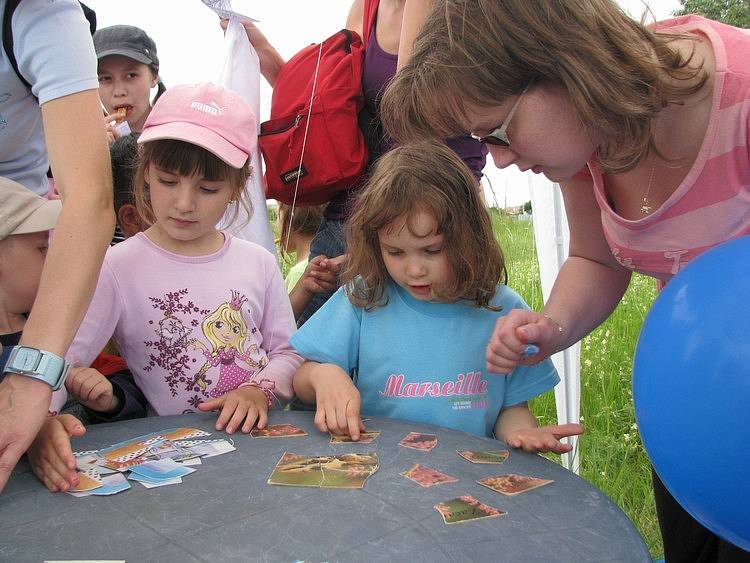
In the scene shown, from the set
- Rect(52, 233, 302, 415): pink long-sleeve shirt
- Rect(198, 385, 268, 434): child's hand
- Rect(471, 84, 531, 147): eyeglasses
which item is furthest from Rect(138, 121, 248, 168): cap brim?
Rect(471, 84, 531, 147): eyeglasses

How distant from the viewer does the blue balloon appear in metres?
0.99

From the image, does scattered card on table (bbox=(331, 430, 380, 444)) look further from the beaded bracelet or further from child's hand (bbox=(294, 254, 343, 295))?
child's hand (bbox=(294, 254, 343, 295))

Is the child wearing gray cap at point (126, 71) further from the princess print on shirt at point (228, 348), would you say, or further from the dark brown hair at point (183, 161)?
the princess print on shirt at point (228, 348)

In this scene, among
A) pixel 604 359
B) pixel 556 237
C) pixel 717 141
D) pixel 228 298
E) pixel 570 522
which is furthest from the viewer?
pixel 604 359

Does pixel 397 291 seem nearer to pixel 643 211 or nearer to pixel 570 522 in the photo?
pixel 643 211

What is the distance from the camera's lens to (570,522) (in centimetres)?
115

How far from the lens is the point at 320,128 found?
8.56 feet

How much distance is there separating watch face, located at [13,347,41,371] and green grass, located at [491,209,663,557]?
1.27m

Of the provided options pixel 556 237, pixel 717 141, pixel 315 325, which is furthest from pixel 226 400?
pixel 556 237

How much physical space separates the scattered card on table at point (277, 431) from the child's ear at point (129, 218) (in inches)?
47.9

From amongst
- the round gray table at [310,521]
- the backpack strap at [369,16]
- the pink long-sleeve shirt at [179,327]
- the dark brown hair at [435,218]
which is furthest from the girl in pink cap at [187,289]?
the backpack strap at [369,16]

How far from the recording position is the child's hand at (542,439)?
1.50 meters

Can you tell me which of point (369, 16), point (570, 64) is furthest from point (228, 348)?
point (369, 16)

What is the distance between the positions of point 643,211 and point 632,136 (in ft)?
0.74
